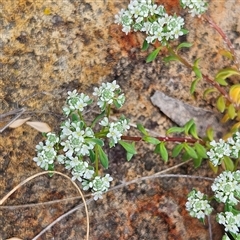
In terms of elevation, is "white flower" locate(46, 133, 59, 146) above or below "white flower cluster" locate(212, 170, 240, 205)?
above

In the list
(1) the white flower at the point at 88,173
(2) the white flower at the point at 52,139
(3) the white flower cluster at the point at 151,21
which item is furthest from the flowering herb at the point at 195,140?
(2) the white flower at the point at 52,139

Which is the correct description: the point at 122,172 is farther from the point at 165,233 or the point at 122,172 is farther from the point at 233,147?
the point at 233,147

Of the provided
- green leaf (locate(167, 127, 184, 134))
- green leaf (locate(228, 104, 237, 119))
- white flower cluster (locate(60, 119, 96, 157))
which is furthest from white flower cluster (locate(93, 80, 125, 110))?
green leaf (locate(228, 104, 237, 119))

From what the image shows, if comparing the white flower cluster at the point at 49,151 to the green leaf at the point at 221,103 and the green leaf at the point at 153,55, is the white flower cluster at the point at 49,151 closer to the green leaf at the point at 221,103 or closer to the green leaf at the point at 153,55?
the green leaf at the point at 153,55

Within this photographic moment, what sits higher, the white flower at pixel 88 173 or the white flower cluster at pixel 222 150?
the white flower cluster at pixel 222 150

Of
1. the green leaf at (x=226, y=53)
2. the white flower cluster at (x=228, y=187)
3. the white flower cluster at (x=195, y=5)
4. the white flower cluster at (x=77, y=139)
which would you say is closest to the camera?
the white flower cluster at (x=77, y=139)

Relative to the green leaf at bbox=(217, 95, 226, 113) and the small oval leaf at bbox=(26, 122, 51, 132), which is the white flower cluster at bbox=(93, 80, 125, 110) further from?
Answer: the green leaf at bbox=(217, 95, 226, 113)

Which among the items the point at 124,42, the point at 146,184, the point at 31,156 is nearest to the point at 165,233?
the point at 146,184
